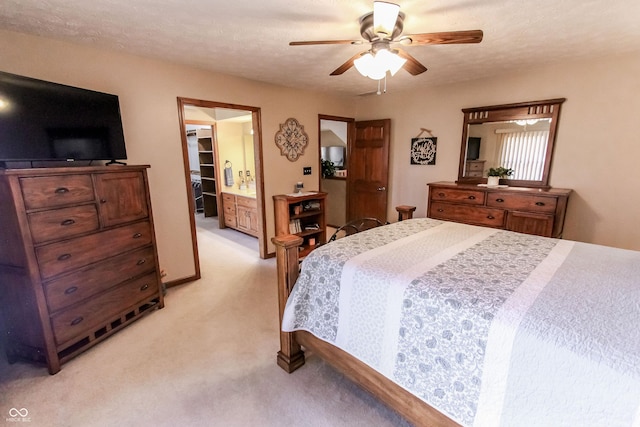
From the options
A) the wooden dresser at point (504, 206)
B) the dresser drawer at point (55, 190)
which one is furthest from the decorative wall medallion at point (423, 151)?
the dresser drawer at point (55, 190)

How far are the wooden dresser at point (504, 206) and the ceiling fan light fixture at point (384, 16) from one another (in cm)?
228

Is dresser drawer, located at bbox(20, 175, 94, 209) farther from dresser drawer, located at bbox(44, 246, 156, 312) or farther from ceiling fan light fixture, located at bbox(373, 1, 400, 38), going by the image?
ceiling fan light fixture, located at bbox(373, 1, 400, 38)

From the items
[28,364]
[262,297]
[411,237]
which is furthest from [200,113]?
[411,237]

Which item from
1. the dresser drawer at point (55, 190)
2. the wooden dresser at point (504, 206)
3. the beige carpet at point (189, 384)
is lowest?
the beige carpet at point (189, 384)

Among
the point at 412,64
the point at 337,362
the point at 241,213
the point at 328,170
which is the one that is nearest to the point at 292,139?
the point at 328,170

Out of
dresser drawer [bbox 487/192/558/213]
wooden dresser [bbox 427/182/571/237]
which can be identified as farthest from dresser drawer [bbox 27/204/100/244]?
dresser drawer [bbox 487/192/558/213]

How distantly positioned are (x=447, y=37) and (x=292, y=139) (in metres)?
2.60

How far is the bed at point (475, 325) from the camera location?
915mm

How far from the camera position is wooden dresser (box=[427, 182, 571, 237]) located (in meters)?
2.87

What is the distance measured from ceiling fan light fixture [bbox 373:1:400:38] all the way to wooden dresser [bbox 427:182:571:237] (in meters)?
2.28

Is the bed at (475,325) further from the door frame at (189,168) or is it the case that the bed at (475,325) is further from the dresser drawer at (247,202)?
the dresser drawer at (247,202)

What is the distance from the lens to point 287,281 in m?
1.83

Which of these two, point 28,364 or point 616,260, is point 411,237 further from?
point 28,364

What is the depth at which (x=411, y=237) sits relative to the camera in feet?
6.72
